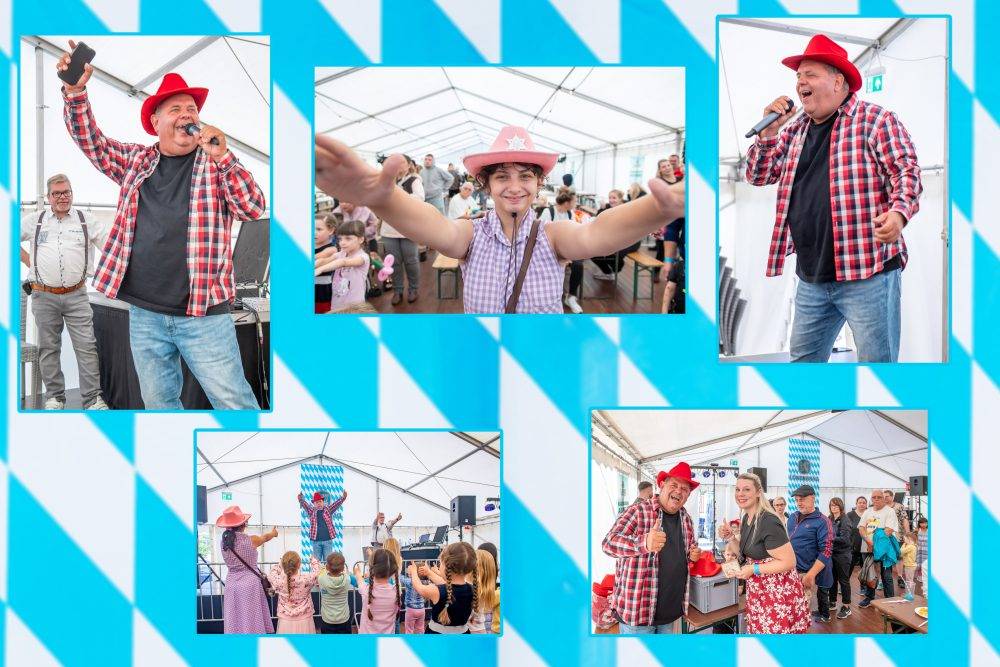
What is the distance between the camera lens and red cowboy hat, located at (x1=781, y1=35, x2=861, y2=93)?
6.54 feet

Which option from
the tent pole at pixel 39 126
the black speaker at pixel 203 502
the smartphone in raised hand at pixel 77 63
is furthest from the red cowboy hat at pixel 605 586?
the smartphone in raised hand at pixel 77 63

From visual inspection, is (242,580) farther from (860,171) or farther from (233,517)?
(860,171)

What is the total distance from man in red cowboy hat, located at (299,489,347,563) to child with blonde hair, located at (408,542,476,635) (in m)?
0.20

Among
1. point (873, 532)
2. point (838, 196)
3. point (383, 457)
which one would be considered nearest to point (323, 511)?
point (383, 457)

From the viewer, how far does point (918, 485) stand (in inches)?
82.0

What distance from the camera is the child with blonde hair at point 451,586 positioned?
2092mm

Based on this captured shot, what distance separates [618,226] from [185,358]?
1.05m

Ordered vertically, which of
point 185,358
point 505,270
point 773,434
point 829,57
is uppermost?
point 829,57

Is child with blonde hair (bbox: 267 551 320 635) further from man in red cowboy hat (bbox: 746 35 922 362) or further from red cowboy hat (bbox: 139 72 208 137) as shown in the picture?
man in red cowboy hat (bbox: 746 35 922 362)

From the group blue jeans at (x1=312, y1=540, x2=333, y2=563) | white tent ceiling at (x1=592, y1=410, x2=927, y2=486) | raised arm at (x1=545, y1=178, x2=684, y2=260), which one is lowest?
blue jeans at (x1=312, y1=540, x2=333, y2=563)

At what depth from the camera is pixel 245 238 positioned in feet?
6.80

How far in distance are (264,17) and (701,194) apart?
1.09 meters

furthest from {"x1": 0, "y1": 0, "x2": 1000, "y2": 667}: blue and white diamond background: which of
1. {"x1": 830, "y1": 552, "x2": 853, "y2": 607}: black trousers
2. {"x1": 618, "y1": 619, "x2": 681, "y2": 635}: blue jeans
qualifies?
{"x1": 830, "y1": 552, "x2": 853, "y2": 607}: black trousers

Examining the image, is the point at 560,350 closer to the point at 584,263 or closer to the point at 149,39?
the point at 584,263
